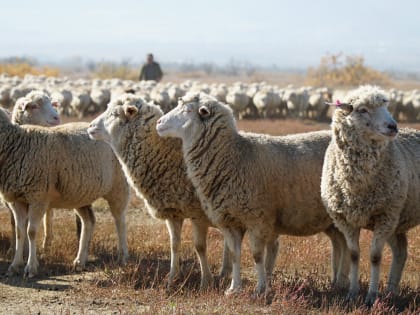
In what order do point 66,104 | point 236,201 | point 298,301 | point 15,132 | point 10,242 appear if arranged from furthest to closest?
point 66,104
point 10,242
point 15,132
point 236,201
point 298,301

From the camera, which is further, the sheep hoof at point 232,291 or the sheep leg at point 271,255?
the sheep leg at point 271,255

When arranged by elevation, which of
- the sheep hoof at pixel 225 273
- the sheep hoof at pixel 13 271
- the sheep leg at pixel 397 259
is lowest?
the sheep hoof at pixel 13 271

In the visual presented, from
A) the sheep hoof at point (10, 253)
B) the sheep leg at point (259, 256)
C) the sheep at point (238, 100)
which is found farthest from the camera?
the sheep at point (238, 100)

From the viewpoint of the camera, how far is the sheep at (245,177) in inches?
265

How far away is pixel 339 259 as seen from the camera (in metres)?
7.51

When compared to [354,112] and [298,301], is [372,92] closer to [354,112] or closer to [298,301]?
[354,112]

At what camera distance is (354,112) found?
6367 mm

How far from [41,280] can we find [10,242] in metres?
1.75

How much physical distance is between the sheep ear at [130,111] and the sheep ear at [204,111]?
75 cm

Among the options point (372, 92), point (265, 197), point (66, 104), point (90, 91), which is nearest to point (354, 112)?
point (372, 92)

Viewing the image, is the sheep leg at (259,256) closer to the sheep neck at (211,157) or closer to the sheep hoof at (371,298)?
the sheep neck at (211,157)

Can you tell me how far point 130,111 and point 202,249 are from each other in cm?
151

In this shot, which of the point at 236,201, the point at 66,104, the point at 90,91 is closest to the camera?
the point at 236,201

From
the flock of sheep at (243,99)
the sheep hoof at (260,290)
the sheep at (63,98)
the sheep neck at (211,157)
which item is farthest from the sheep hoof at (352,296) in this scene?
the sheep at (63,98)
